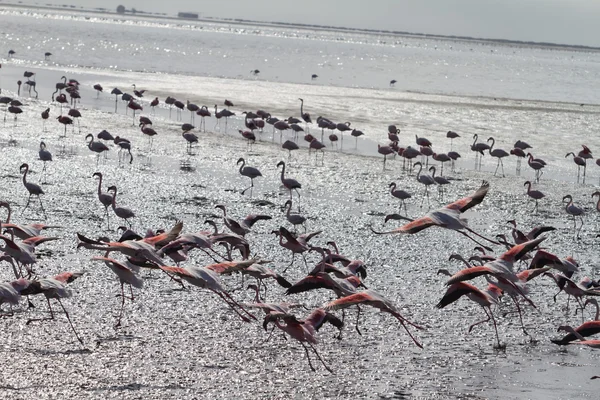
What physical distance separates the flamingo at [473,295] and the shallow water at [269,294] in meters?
0.26

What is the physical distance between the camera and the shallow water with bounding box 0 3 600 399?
6.31 m

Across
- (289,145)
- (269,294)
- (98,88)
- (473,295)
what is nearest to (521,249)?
(473,295)

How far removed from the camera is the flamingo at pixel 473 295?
6469 mm

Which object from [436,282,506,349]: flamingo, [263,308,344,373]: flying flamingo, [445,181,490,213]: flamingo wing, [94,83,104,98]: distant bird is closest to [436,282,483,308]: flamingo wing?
[436,282,506,349]: flamingo

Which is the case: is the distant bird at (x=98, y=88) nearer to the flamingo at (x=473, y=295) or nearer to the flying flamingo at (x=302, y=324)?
the flamingo at (x=473, y=295)

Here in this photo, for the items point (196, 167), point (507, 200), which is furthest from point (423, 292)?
point (196, 167)

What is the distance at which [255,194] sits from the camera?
13180mm

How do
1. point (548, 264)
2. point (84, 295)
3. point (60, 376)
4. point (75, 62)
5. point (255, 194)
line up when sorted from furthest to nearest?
point (75, 62), point (255, 194), point (548, 264), point (84, 295), point (60, 376)

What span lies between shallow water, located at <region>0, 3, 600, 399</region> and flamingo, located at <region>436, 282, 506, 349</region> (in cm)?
26

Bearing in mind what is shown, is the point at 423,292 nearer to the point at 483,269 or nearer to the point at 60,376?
the point at 483,269

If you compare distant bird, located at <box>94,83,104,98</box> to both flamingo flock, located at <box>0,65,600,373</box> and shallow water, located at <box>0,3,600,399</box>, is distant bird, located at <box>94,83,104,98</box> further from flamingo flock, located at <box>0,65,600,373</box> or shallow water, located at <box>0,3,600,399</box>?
flamingo flock, located at <box>0,65,600,373</box>

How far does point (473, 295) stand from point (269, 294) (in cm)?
208

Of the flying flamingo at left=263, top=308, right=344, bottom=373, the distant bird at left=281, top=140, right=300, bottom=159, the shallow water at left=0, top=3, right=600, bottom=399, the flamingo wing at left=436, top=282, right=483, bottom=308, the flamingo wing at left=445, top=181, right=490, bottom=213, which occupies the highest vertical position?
the flamingo wing at left=445, top=181, right=490, bottom=213

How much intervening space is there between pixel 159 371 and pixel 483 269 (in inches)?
91.4
